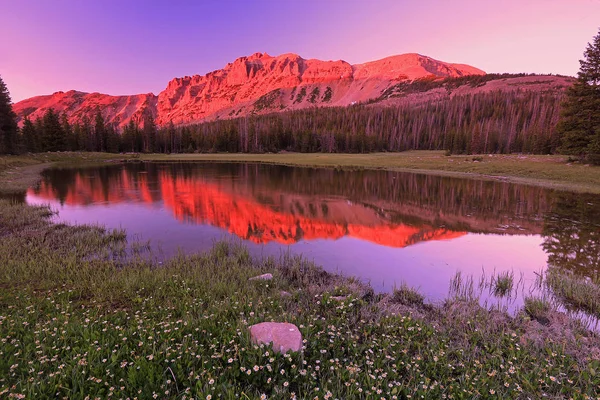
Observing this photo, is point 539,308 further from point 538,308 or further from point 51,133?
point 51,133

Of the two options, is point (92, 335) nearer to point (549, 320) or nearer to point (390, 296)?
point (390, 296)

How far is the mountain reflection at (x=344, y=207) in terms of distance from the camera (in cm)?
1864

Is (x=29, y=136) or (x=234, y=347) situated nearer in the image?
(x=234, y=347)

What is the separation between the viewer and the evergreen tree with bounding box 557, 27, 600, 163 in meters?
43.2

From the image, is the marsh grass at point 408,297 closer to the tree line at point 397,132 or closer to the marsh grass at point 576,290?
the marsh grass at point 576,290

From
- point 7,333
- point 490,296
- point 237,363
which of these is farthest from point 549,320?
point 7,333

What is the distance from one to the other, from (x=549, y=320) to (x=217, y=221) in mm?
18194

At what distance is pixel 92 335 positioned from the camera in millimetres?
5488

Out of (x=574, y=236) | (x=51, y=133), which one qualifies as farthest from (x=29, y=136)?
(x=574, y=236)

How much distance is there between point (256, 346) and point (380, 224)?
54.7ft

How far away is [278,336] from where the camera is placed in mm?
5453

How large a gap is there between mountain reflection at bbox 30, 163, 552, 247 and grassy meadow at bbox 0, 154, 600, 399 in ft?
25.5

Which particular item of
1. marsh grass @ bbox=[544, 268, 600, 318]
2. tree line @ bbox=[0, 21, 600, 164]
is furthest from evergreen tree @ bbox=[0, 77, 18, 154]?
marsh grass @ bbox=[544, 268, 600, 318]

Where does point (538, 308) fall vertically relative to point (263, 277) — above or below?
below
